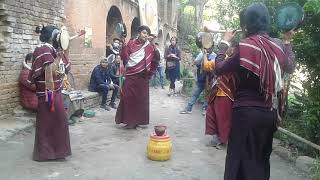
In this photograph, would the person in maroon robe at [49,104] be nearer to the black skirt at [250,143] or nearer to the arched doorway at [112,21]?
the black skirt at [250,143]

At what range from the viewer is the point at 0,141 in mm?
6527

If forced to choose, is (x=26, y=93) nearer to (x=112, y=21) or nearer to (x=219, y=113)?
(x=219, y=113)

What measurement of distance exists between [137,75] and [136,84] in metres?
0.16

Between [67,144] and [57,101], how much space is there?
61 centimetres

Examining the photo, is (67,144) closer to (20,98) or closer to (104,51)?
(20,98)

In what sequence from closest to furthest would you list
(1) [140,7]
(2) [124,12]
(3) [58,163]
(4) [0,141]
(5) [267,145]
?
(5) [267,145]
(3) [58,163]
(4) [0,141]
(2) [124,12]
(1) [140,7]

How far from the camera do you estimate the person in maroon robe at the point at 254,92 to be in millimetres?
3523

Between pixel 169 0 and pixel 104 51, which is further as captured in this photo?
pixel 169 0

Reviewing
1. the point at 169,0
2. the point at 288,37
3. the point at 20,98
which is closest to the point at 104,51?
the point at 20,98

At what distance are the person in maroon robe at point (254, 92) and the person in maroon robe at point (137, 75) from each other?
4083mm

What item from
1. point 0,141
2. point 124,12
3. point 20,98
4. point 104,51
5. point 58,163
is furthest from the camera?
point 124,12

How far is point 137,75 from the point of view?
7.81 metres

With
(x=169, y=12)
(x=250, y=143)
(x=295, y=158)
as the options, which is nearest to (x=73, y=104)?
(x=295, y=158)

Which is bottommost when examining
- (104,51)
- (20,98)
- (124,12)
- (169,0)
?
(20,98)
